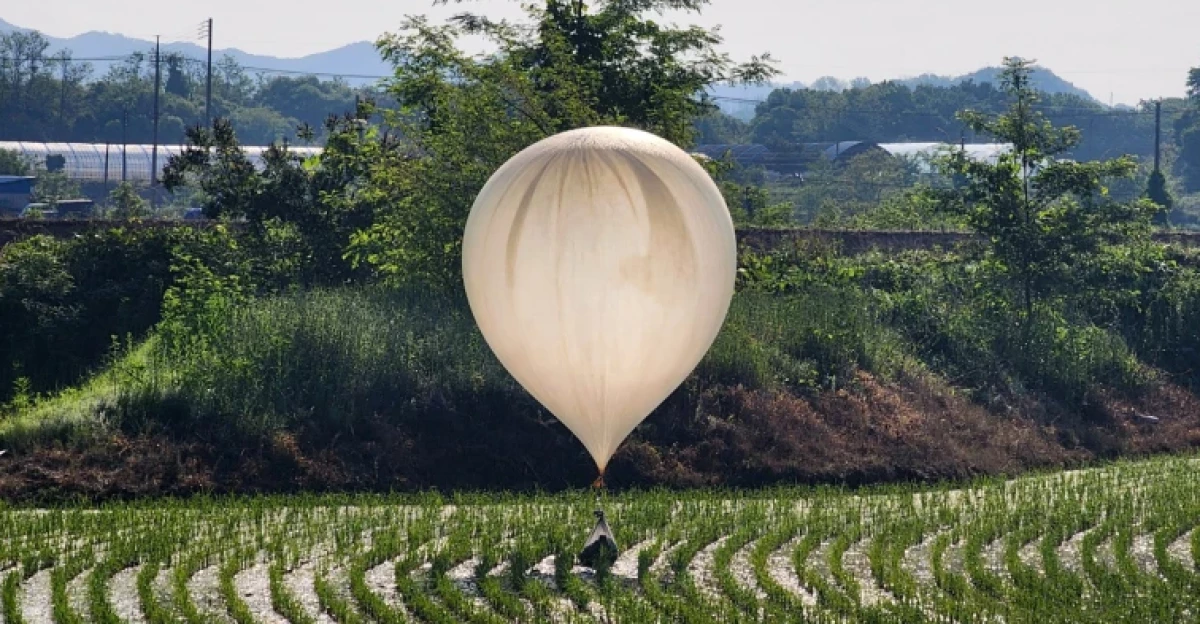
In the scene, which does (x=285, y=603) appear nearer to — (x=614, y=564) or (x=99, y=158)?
(x=614, y=564)

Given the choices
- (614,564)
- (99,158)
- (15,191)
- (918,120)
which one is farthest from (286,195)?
(918,120)

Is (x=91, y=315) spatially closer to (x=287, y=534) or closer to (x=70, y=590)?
(x=287, y=534)

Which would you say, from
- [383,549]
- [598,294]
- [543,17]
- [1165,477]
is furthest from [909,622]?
[543,17]

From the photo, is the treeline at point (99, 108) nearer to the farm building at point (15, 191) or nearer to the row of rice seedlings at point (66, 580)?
the farm building at point (15, 191)

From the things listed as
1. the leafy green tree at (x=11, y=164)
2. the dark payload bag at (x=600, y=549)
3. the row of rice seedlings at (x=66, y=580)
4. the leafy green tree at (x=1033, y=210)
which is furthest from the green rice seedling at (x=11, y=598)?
the leafy green tree at (x=11, y=164)

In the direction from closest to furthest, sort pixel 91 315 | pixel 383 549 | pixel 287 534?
pixel 383 549 → pixel 287 534 → pixel 91 315

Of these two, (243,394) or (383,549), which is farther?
(243,394)

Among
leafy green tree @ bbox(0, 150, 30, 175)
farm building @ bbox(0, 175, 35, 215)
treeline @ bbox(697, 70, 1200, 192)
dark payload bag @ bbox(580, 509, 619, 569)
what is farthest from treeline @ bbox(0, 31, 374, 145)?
dark payload bag @ bbox(580, 509, 619, 569)
